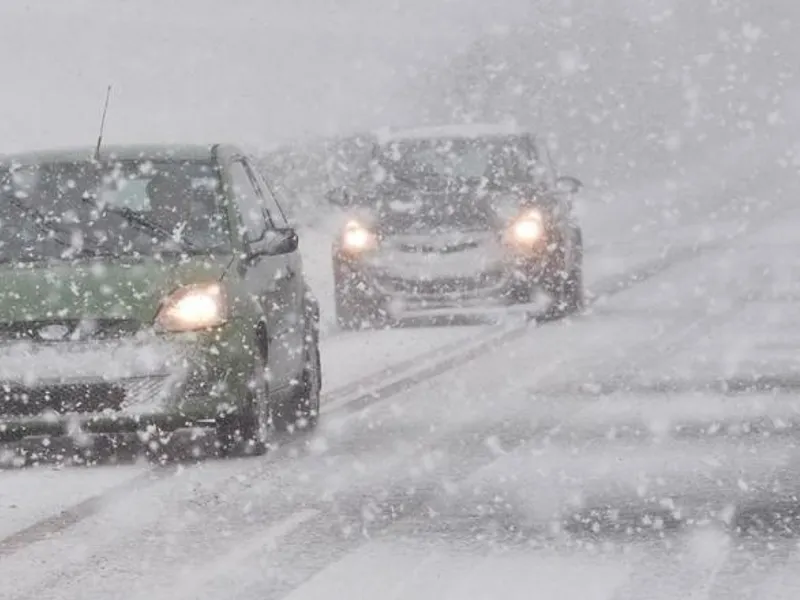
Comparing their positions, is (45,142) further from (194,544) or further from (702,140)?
(194,544)

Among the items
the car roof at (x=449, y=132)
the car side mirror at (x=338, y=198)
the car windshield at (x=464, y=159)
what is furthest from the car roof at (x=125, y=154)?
the car roof at (x=449, y=132)

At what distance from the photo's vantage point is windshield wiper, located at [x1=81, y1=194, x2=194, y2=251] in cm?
1016

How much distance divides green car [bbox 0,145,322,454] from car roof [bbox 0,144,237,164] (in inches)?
0.4

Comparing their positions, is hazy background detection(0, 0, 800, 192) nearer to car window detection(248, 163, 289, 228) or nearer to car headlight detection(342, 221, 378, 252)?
car headlight detection(342, 221, 378, 252)

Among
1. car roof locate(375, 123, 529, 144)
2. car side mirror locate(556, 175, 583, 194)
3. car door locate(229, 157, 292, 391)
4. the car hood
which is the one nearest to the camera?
the car hood

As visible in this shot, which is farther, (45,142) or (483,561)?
(45,142)

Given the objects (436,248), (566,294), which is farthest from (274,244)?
(566,294)

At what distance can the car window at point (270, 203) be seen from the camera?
37.3ft

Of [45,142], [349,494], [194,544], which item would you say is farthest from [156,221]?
[45,142]

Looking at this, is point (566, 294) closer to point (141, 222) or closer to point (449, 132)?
point (449, 132)

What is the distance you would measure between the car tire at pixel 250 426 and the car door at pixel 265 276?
268mm

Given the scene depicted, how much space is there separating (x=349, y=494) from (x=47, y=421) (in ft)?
5.22

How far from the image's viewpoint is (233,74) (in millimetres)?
76562

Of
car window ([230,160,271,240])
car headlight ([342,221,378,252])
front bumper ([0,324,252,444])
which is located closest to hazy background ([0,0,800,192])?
car headlight ([342,221,378,252])
